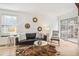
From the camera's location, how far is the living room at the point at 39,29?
2.42 meters

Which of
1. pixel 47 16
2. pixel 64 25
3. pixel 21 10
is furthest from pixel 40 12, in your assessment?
pixel 64 25

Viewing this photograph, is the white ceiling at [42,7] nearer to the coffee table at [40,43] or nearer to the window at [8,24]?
the window at [8,24]

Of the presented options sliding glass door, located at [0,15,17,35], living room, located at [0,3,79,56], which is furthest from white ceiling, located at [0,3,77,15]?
sliding glass door, located at [0,15,17,35]

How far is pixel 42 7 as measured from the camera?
247 centimetres

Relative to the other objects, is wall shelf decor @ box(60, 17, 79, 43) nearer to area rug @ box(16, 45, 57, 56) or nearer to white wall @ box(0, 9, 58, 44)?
white wall @ box(0, 9, 58, 44)

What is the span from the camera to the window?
2.43 m

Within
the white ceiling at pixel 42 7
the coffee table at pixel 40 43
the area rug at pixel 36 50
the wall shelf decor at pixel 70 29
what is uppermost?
the white ceiling at pixel 42 7

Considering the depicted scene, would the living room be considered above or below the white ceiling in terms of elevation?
below

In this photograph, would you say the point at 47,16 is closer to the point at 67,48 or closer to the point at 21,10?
the point at 21,10

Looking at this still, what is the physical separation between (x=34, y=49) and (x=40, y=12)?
0.73 metres

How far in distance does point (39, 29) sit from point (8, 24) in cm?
61

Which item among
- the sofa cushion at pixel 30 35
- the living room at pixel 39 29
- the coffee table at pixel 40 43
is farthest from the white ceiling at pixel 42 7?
the coffee table at pixel 40 43

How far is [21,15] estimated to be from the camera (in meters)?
2.44

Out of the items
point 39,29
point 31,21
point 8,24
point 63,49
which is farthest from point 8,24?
point 63,49
